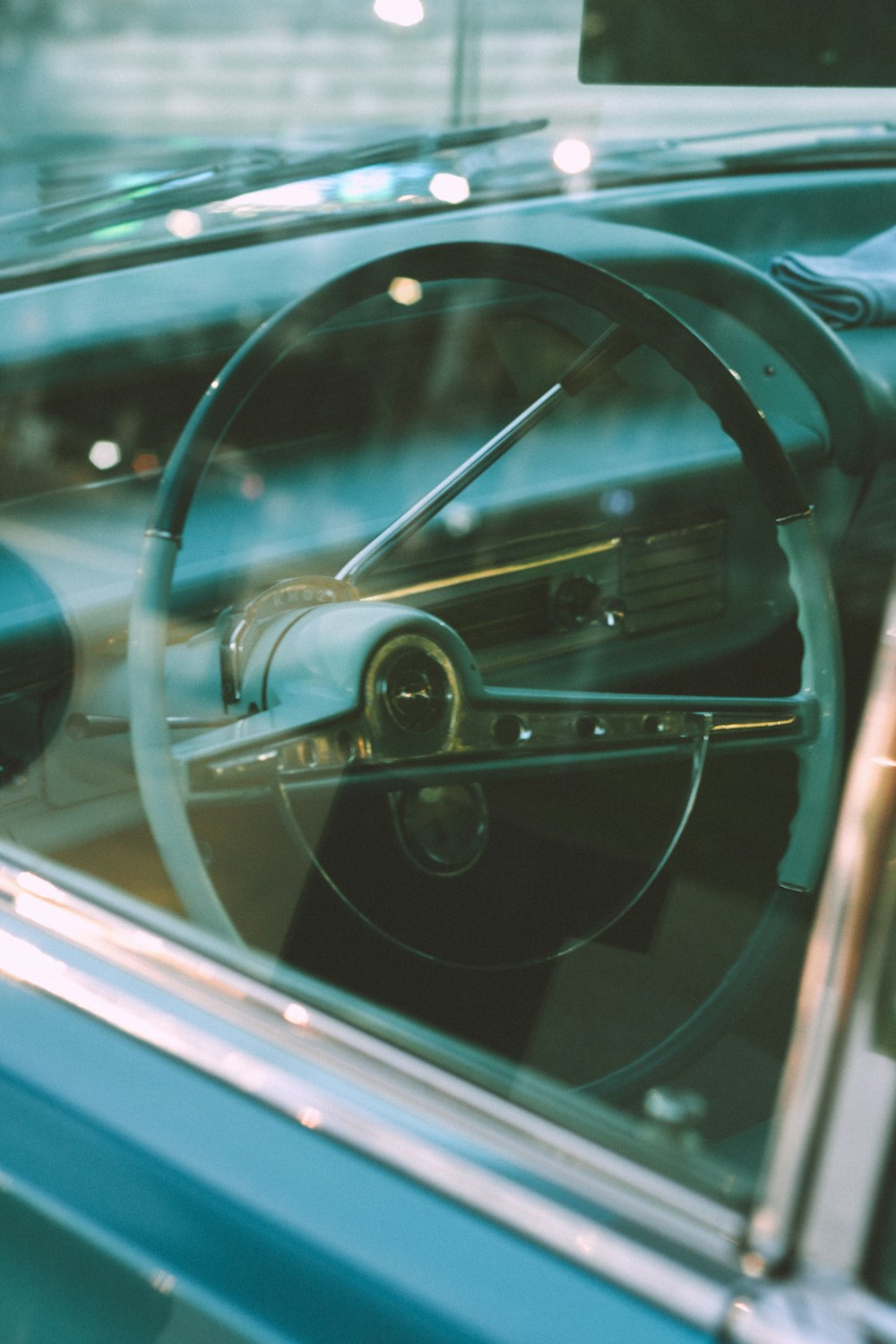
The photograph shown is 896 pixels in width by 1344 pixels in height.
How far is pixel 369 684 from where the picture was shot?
1.45 meters

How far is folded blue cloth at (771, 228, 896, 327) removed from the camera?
272 cm

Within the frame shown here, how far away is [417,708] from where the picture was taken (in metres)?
1.49

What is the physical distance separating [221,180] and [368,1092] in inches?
77.6

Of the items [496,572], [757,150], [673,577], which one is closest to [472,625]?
[496,572]

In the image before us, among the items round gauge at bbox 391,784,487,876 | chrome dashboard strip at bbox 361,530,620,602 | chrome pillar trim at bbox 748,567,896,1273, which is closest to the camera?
chrome pillar trim at bbox 748,567,896,1273

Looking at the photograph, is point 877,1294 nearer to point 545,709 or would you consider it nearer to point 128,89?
point 545,709

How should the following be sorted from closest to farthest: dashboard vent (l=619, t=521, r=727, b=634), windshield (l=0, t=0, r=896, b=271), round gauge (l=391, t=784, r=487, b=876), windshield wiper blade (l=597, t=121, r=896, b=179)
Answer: round gauge (l=391, t=784, r=487, b=876) → windshield (l=0, t=0, r=896, b=271) → dashboard vent (l=619, t=521, r=727, b=634) → windshield wiper blade (l=597, t=121, r=896, b=179)

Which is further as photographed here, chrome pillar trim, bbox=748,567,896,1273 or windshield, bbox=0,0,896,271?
windshield, bbox=0,0,896,271

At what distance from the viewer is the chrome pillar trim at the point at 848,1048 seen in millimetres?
693

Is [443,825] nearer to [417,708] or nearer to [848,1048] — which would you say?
[417,708]

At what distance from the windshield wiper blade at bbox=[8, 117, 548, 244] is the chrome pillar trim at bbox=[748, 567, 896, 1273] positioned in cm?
201

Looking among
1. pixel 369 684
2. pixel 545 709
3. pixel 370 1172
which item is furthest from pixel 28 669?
pixel 370 1172

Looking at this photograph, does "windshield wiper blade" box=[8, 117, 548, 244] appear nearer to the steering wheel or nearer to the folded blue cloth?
the folded blue cloth

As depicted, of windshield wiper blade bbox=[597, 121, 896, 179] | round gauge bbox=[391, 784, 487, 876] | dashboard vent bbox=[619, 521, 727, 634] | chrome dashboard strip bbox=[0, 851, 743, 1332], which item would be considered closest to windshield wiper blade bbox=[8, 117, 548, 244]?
windshield wiper blade bbox=[597, 121, 896, 179]
